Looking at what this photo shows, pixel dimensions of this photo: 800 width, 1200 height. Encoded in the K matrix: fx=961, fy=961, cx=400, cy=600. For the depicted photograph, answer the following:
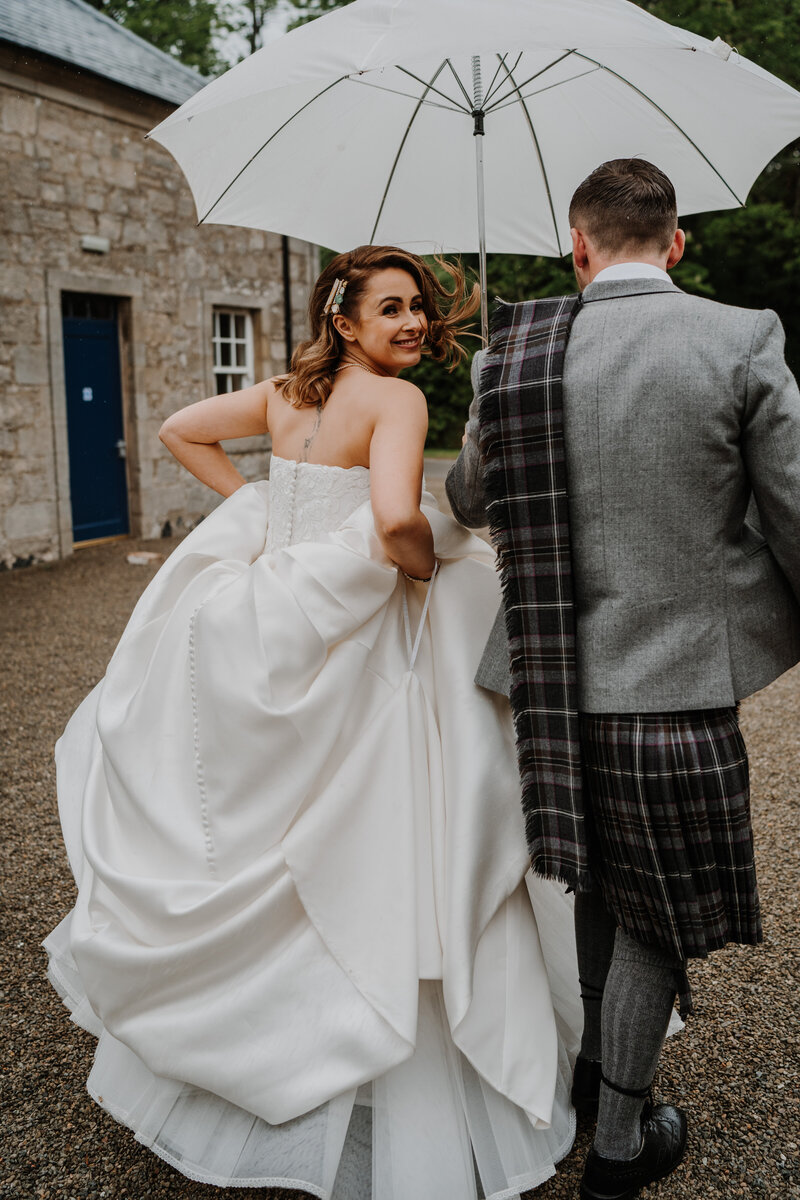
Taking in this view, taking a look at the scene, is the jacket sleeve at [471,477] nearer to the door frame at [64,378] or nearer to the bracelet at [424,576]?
the bracelet at [424,576]

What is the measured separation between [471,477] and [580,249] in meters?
0.49

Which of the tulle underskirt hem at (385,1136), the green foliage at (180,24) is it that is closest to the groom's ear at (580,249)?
the tulle underskirt hem at (385,1136)

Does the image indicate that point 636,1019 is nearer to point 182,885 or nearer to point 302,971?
point 302,971

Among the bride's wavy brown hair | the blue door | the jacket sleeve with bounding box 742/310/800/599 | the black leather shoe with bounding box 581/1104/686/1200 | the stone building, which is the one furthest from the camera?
the blue door

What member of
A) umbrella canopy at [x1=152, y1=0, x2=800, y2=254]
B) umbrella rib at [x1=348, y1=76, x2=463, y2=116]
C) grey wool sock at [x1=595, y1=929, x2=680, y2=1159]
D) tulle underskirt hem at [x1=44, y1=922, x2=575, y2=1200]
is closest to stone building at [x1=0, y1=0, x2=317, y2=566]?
umbrella canopy at [x1=152, y1=0, x2=800, y2=254]

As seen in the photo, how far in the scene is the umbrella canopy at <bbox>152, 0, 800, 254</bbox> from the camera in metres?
2.41

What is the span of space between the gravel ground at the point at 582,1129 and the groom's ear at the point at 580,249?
1.94 meters

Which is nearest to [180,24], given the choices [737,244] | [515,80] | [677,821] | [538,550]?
[737,244]

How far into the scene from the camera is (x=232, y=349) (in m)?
11.9

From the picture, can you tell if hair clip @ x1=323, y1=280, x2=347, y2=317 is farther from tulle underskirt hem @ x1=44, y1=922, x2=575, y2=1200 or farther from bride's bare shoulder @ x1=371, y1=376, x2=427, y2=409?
tulle underskirt hem @ x1=44, y1=922, x2=575, y2=1200

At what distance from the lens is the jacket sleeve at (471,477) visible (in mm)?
1869

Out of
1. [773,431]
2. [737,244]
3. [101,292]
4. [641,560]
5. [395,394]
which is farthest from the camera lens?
[737,244]

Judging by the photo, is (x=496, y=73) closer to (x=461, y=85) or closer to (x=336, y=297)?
(x=461, y=85)

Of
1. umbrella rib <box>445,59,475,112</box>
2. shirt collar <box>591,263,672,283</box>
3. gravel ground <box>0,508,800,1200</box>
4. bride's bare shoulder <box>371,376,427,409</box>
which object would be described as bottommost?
gravel ground <box>0,508,800,1200</box>
